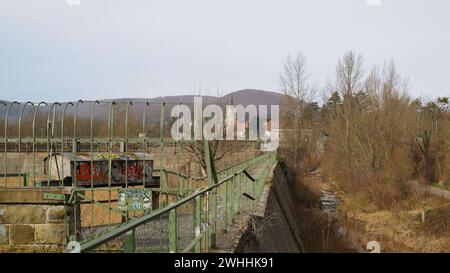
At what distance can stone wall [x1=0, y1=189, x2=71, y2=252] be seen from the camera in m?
8.30

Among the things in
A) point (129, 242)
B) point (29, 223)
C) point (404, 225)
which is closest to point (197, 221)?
point (129, 242)

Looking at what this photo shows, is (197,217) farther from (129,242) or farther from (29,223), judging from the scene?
(29,223)

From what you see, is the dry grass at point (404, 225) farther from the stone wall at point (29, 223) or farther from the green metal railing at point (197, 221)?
the stone wall at point (29, 223)

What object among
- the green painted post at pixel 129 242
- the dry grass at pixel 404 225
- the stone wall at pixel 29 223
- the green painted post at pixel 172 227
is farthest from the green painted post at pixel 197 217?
the dry grass at pixel 404 225

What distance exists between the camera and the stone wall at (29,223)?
830cm

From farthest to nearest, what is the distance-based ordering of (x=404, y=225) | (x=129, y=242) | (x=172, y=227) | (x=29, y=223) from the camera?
(x=404, y=225) → (x=29, y=223) → (x=172, y=227) → (x=129, y=242)

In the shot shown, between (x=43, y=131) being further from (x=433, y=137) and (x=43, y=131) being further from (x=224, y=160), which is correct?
(x=433, y=137)

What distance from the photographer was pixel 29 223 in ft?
27.4

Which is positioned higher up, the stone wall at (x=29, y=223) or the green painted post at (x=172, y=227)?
the green painted post at (x=172, y=227)

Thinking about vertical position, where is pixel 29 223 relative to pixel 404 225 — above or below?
above

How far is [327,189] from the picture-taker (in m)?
46.1

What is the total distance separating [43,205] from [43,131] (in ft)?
16.2

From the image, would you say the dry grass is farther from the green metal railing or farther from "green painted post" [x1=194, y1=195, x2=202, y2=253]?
"green painted post" [x1=194, y1=195, x2=202, y2=253]
